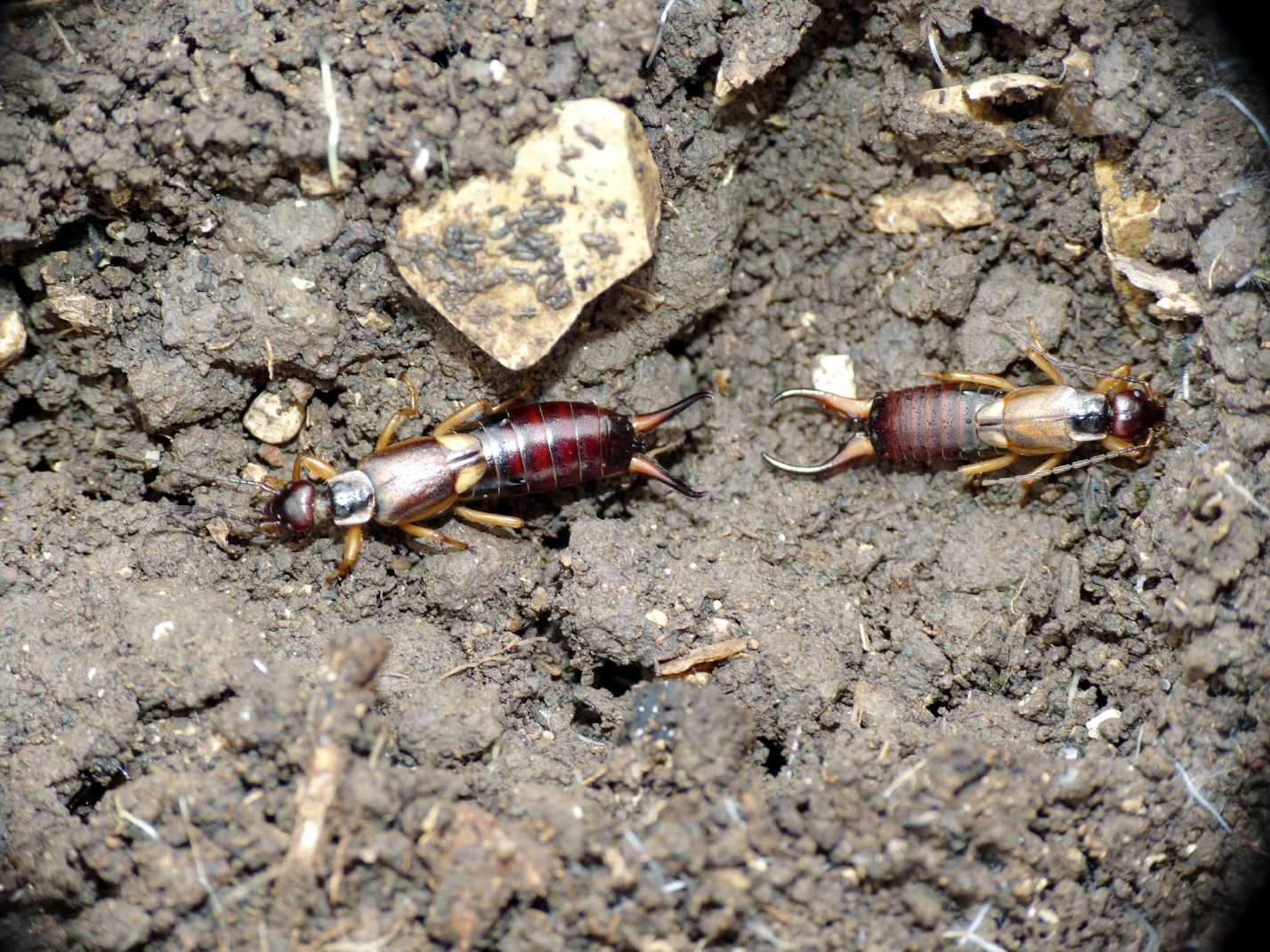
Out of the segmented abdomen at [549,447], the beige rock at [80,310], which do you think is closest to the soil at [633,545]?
the beige rock at [80,310]

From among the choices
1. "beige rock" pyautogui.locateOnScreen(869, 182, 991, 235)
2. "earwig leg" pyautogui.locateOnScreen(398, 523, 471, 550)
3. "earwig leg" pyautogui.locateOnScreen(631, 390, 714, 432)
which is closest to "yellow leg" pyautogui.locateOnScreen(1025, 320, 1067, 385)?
"beige rock" pyautogui.locateOnScreen(869, 182, 991, 235)

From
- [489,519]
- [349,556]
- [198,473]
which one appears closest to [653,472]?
[489,519]

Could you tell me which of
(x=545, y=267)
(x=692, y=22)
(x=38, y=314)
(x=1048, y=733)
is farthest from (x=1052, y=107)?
Result: (x=38, y=314)

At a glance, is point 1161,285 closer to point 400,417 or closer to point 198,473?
point 400,417

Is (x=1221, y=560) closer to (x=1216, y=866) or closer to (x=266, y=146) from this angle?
(x=1216, y=866)

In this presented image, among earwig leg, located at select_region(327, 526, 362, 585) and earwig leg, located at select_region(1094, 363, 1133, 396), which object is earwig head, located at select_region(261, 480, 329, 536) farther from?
earwig leg, located at select_region(1094, 363, 1133, 396)

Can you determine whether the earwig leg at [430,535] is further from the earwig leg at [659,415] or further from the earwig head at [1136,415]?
the earwig head at [1136,415]
